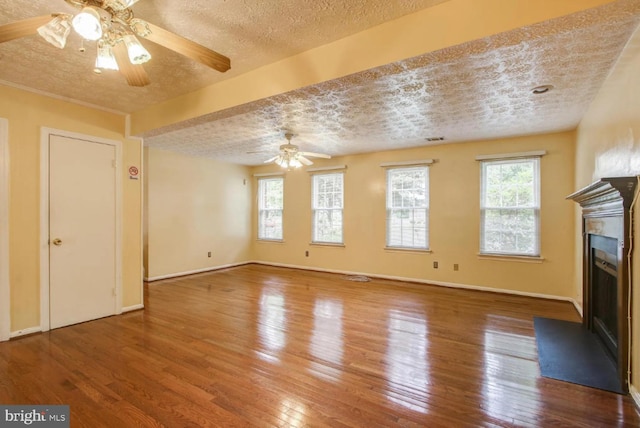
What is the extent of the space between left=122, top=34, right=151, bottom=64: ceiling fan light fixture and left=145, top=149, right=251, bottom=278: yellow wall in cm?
466

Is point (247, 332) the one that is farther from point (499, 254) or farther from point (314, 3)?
point (499, 254)

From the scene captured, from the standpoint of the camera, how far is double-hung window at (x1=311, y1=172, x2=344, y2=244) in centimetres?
664

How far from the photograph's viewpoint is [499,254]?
16.4 ft

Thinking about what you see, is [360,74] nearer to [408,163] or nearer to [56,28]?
[56,28]

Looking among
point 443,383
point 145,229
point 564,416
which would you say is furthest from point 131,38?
point 145,229

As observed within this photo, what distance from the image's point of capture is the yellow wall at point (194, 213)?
5.95m

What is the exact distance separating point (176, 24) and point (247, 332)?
2856 millimetres

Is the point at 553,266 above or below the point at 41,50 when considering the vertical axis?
below

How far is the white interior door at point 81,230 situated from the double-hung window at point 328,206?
155 inches

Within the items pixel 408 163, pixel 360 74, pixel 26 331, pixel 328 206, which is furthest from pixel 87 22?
pixel 328 206

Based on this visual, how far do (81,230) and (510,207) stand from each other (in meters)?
5.95

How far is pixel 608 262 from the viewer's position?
109 inches

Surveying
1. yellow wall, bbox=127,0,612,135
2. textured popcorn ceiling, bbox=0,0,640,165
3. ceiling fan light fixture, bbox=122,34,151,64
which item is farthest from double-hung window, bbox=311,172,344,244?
ceiling fan light fixture, bbox=122,34,151,64

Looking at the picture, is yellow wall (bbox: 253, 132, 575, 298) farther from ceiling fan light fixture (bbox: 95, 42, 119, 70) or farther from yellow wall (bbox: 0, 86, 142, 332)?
ceiling fan light fixture (bbox: 95, 42, 119, 70)
